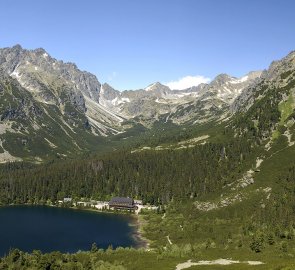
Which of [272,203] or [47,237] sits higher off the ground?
[272,203]

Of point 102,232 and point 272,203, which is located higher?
point 272,203

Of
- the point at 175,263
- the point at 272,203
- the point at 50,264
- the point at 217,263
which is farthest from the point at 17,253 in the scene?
the point at 272,203

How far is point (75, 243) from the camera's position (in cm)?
18038

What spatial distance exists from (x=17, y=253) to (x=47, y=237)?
55.0m

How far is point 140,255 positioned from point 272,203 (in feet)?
279

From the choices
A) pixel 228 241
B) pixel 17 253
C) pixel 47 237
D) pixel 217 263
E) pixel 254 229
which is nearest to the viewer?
pixel 217 263

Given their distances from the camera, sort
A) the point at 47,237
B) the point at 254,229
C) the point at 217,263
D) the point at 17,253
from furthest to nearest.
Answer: the point at 47,237 → the point at 254,229 → the point at 17,253 → the point at 217,263

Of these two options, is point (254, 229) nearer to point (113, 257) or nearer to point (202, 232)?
point (202, 232)

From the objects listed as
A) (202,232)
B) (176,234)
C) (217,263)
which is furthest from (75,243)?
(217,263)

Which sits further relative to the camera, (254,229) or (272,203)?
(272,203)

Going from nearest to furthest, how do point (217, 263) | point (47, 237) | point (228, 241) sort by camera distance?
point (217, 263)
point (228, 241)
point (47, 237)

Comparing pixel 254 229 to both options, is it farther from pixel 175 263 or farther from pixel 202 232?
pixel 175 263

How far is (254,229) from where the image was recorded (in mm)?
172000

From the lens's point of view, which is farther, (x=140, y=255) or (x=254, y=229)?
(x=254, y=229)
